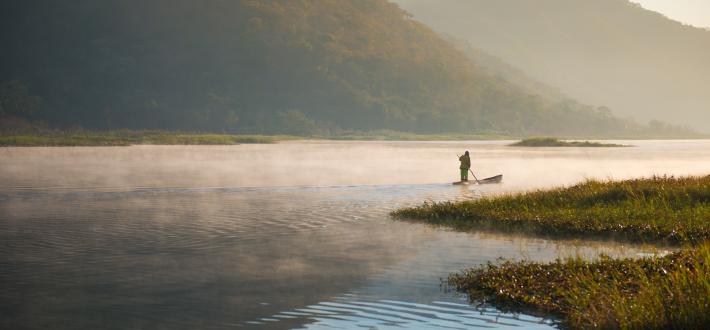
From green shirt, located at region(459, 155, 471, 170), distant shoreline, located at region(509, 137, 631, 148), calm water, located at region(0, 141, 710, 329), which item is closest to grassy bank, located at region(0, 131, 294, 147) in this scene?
distant shoreline, located at region(509, 137, 631, 148)

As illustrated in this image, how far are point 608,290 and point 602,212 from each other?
15.5 meters

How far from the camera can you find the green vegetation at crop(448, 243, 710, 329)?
13.2m

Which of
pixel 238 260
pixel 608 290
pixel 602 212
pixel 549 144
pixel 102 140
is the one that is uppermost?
pixel 102 140

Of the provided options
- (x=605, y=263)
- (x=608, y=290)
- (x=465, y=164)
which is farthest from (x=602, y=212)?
(x=465, y=164)

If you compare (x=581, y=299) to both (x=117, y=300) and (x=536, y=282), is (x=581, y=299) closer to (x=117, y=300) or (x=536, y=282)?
(x=536, y=282)

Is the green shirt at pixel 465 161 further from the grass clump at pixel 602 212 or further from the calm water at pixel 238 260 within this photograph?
the grass clump at pixel 602 212

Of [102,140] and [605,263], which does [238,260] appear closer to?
[605,263]

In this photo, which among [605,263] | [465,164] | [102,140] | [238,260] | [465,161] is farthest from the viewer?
[102,140]

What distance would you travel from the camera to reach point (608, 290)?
16.8 m

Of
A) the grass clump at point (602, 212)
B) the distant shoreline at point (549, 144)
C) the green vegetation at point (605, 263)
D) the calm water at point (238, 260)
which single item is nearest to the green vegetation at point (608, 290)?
the green vegetation at point (605, 263)

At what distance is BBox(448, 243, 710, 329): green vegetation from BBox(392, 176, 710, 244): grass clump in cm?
754

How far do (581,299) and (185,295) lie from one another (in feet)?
25.7

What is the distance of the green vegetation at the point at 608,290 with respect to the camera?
43.3 ft

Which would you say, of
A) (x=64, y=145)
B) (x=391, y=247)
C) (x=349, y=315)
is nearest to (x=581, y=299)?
(x=349, y=315)
